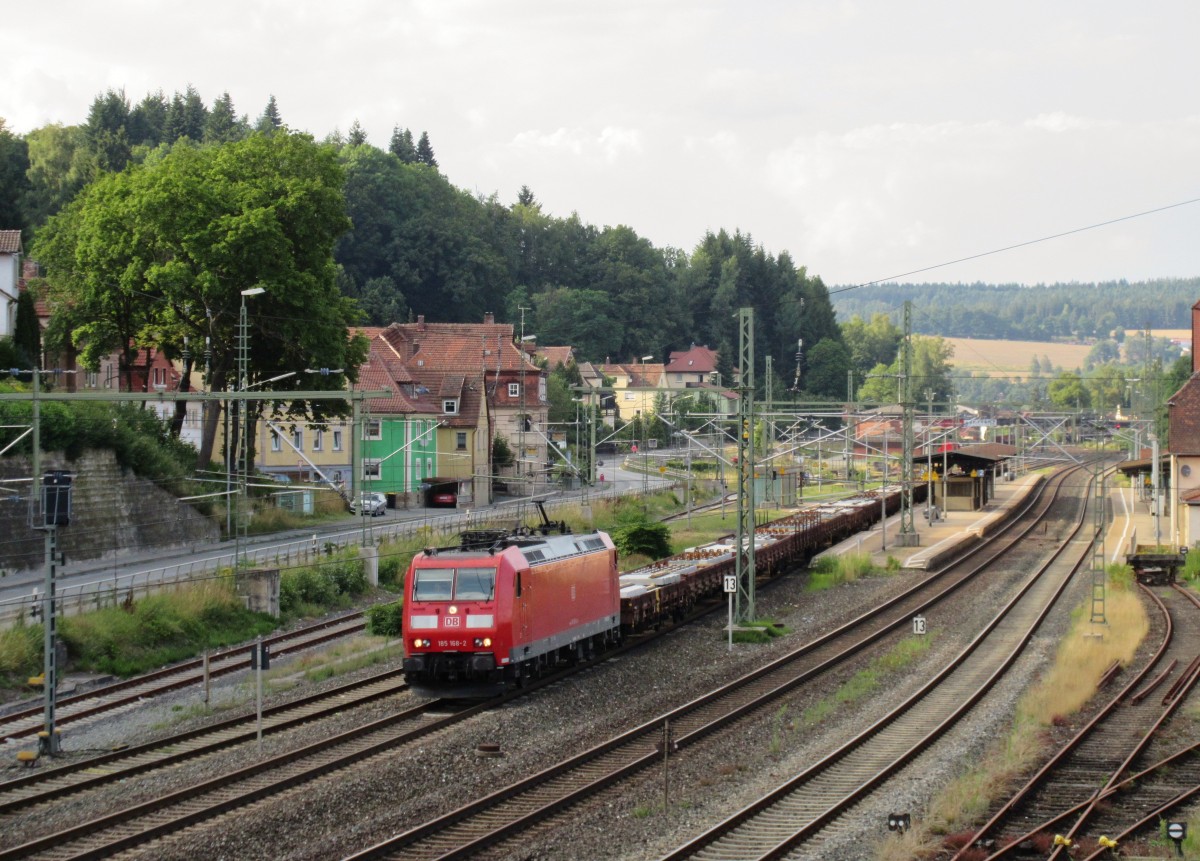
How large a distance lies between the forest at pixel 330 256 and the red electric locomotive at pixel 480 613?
24.4 m

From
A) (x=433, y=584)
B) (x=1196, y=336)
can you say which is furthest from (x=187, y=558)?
(x=1196, y=336)

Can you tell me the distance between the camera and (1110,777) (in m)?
19.5

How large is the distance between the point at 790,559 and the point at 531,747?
27274 millimetres

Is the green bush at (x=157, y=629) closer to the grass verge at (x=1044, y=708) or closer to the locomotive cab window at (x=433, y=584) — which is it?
the locomotive cab window at (x=433, y=584)

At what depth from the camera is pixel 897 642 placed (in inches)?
1294

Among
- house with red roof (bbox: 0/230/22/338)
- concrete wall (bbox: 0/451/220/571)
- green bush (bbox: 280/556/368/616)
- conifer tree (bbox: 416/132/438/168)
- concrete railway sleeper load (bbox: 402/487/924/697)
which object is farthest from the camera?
conifer tree (bbox: 416/132/438/168)

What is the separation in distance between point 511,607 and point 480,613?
2.12 feet

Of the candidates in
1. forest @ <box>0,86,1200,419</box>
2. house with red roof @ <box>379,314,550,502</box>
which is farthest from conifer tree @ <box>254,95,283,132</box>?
house with red roof @ <box>379,314,550,502</box>

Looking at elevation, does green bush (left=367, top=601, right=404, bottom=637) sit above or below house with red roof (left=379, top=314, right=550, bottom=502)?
below

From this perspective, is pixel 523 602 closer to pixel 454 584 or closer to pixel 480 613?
pixel 480 613

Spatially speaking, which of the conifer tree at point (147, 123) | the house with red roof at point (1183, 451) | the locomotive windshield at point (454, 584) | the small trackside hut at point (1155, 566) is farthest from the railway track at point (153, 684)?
the conifer tree at point (147, 123)

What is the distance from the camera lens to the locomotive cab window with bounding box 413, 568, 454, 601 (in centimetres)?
2438

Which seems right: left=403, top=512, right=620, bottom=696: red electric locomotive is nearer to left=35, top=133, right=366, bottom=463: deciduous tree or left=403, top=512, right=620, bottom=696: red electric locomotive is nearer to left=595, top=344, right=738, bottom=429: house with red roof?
left=35, top=133, right=366, bottom=463: deciduous tree

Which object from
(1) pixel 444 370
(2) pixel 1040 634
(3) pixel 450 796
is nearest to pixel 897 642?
(2) pixel 1040 634
